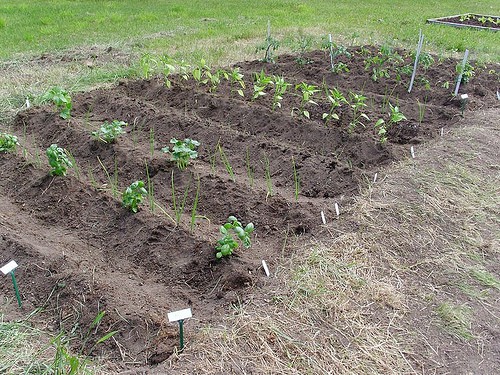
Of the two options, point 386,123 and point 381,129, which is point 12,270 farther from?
point 386,123

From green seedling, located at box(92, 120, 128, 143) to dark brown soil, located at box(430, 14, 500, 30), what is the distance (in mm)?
7818

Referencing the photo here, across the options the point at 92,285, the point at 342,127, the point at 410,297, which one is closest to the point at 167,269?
the point at 92,285

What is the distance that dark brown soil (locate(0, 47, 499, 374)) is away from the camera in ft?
8.29

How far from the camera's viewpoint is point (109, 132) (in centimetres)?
388

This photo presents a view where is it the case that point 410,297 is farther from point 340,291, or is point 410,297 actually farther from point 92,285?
point 92,285

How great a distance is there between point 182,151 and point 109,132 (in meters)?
0.82

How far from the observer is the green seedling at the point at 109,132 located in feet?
12.7

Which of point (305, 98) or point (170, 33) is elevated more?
point (305, 98)

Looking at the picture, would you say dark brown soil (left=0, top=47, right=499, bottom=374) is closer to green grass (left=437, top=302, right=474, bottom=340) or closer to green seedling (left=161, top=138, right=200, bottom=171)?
green seedling (left=161, top=138, right=200, bottom=171)

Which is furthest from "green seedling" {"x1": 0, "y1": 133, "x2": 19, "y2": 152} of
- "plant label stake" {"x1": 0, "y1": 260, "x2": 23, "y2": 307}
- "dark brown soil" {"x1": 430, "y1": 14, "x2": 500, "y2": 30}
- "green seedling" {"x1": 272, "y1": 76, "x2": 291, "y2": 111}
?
"dark brown soil" {"x1": 430, "y1": 14, "x2": 500, "y2": 30}

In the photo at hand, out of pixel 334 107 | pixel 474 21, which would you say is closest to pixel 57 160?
pixel 334 107

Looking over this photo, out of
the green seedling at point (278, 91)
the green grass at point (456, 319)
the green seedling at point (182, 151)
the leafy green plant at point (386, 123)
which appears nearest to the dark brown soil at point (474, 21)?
the leafy green plant at point (386, 123)

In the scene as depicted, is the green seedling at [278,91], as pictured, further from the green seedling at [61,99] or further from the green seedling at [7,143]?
the green seedling at [7,143]

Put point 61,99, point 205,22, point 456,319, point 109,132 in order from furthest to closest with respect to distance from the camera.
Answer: point 205,22 → point 61,99 → point 109,132 → point 456,319
